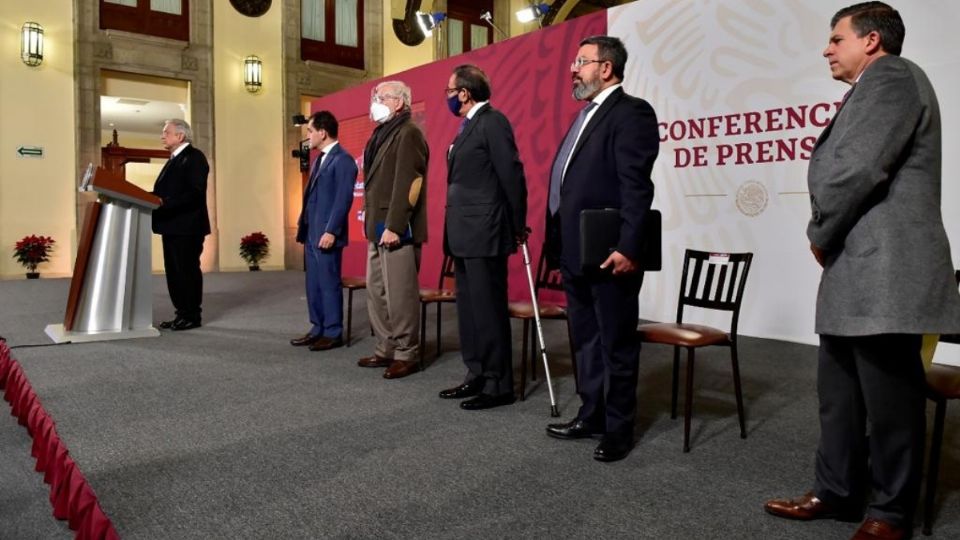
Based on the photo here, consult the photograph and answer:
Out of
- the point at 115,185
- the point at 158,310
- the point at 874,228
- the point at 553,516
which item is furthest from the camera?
the point at 158,310

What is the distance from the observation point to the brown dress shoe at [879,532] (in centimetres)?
175

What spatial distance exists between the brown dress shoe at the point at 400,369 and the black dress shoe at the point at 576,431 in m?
1.22

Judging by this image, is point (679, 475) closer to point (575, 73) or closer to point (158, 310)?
point (575, 73)

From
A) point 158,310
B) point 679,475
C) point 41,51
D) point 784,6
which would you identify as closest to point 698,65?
point 784,6

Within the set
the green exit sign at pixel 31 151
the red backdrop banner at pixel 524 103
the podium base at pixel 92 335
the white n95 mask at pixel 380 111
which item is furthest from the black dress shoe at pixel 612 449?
the green exit sign at pixel 31 151

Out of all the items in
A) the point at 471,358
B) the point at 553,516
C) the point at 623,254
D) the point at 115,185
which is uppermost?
the point at 115,185

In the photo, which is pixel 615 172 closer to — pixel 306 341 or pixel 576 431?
pixel 576 431

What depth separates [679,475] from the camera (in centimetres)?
228

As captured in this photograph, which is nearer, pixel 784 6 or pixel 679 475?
pixel 679 475

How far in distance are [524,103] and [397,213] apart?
11.8 ft

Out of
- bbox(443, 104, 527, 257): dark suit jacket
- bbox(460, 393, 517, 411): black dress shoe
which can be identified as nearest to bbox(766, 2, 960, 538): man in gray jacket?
bbox(443, 104, 527, 257): dark suit jacket

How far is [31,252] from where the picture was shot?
32.0 ft

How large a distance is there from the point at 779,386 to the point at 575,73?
81.0 inches

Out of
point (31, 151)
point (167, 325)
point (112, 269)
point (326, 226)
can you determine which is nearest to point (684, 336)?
point (326, 226)
